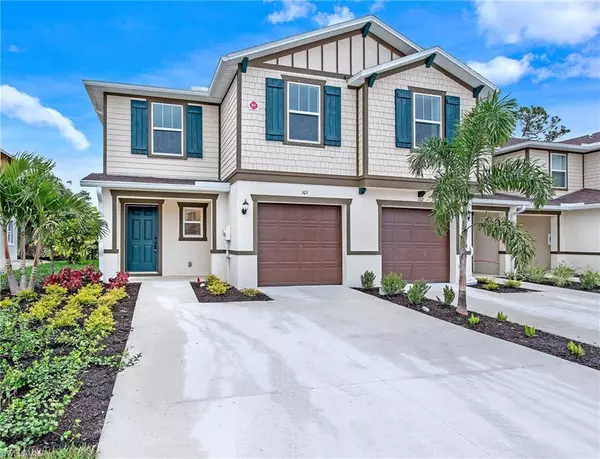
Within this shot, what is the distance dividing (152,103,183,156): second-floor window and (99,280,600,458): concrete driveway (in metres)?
6.68

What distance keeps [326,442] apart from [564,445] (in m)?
1.79

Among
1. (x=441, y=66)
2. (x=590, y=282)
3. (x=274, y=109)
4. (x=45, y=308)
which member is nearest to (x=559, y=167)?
(x=590, y=282)

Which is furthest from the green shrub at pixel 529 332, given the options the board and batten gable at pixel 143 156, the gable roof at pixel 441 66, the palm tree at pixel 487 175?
the board and batten gable at pixel 143 156

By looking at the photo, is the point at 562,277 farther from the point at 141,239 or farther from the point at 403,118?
the point at 141,239

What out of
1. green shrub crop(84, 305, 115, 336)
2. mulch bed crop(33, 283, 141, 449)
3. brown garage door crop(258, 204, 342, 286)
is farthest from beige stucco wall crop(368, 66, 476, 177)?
mulch bed crop(33, 283, 141, 449)

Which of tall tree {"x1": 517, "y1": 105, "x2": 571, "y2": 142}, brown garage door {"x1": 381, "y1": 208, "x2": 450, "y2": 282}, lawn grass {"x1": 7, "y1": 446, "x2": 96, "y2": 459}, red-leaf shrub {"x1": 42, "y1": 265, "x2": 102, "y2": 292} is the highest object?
tall tree {"x1": 517, "y1": 105, "x2": 571, "y2": 142}

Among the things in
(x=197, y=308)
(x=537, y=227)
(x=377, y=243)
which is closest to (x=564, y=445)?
(x=197, y=308)

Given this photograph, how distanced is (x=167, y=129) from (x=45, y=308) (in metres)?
6.84

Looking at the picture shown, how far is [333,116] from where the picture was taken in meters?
10.8

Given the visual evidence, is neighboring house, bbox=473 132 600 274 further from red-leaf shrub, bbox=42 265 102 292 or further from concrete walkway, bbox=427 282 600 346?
red-leaf shrub, bbox=42 265 102 292

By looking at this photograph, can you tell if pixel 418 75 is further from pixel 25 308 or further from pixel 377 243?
pixel 25 308

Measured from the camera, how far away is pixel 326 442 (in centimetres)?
308

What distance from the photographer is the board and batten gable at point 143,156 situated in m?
11.6

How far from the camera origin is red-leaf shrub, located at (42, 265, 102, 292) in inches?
360
